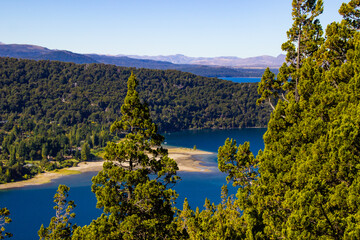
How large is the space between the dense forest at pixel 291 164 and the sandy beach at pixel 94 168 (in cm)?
7765

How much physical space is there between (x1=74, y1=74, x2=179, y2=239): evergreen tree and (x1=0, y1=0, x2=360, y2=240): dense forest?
0.15 feet

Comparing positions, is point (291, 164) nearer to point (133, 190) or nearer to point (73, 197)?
point (133, 190)

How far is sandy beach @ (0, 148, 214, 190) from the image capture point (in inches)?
3558

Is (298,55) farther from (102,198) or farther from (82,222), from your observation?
(82,222)

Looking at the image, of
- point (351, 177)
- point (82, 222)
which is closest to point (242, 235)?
point (351, 177)

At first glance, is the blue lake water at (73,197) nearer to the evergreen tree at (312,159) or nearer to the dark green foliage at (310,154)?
the dark green foliage at (310,154)

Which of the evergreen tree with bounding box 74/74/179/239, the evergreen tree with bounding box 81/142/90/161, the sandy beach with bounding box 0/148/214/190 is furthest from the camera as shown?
the evergreen tree with bounding box 81/142/90/161

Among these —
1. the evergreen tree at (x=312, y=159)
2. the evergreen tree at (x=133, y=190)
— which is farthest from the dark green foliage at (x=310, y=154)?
the evergreen tree at (x=133, y=190)

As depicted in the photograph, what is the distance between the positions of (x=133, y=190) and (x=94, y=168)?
9236 centimetres

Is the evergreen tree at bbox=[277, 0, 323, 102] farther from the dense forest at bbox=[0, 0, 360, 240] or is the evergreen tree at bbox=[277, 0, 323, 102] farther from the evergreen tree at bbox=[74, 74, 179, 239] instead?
the evergreen tree at bbox=[74, 74, 179, 239]

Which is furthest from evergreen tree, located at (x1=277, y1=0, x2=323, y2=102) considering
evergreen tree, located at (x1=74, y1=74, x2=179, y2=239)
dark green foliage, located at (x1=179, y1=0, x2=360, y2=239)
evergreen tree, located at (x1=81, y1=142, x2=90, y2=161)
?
evergreen tree, located at (x1=81, y1=142, x2=90, y2=161)

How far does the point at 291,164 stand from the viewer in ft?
46.1

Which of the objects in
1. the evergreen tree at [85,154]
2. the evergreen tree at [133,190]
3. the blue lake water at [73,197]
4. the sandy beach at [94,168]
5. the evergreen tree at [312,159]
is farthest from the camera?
the evergreen tree at [85,154]

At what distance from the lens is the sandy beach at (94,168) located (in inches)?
3558
